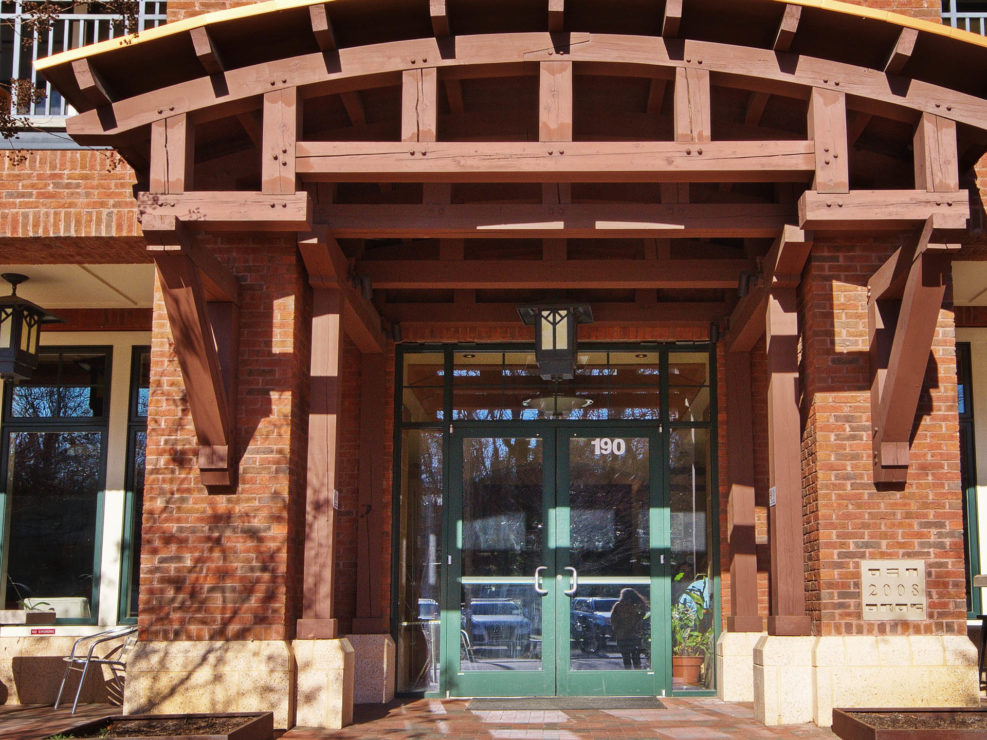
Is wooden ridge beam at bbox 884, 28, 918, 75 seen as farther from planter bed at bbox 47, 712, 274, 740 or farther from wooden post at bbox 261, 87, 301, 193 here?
planter bed at bbox 47, 712, 274, 740

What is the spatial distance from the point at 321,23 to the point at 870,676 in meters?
5.16

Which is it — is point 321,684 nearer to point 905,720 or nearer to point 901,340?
point 905,720

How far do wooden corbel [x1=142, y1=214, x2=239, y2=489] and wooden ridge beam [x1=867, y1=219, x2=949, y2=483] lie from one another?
4.14 meters

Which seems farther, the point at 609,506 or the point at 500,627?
the point at 609,506

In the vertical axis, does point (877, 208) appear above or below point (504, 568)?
above

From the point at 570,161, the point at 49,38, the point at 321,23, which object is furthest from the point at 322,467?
the point at 49,38

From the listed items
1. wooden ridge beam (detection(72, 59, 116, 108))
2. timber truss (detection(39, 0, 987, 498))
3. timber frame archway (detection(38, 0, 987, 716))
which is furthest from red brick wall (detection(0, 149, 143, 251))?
wooden ridge beam (detection(72, 59, 116, 108))

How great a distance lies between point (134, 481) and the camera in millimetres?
10281

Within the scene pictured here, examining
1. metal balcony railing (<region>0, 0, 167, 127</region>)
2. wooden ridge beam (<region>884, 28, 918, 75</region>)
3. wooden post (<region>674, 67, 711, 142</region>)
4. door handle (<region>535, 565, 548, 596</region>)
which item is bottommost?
door handle (<region>535, 565, 548, 596</region>)

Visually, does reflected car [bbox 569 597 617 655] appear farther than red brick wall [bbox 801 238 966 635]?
Yes

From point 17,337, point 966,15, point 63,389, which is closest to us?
point 966,15

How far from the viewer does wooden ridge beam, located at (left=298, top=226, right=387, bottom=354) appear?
7344 millimetres

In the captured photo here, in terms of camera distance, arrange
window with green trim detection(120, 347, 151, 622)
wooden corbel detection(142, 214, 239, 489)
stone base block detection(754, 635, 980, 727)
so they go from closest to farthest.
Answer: wooden corbel detection(142, 214, 239, 489), stone base block detection(754, 635, 980, 727), window with green trim detection(120, 347, 151, 622)

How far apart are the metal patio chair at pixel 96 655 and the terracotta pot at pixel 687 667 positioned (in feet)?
14.3
